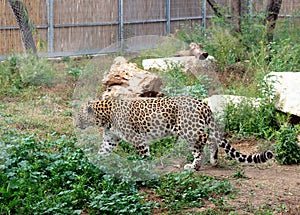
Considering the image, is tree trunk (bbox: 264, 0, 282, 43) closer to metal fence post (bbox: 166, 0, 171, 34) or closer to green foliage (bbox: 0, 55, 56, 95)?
green foliage (bbox: 0, 55, 56, 95)

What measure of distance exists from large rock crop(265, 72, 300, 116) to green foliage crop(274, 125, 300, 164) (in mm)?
966

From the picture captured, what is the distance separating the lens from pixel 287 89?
9.12 meters

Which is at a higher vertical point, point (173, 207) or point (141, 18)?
point (141, 18)

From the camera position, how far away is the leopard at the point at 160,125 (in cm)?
730

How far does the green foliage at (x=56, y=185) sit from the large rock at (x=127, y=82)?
303 cm

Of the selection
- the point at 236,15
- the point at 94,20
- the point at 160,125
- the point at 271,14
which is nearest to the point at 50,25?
the point at 94,20

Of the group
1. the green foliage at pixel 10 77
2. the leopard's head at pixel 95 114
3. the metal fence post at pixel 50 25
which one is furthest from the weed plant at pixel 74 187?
the metal fence post at pixel 50 25

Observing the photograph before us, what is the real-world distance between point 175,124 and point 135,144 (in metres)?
0.51

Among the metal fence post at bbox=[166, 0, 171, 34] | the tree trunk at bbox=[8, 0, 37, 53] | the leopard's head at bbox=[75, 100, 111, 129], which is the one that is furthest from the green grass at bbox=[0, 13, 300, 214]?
the metal fence post at bbox=[166, 0, 171, 34]

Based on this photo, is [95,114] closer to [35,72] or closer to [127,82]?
[127,82]

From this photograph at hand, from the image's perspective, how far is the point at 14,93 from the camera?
453 inches

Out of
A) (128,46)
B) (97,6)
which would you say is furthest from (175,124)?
(97,6)

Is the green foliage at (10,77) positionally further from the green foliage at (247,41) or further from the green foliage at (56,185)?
the green foliage at (56,185)

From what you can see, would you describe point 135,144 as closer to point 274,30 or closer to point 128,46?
point 128,46
